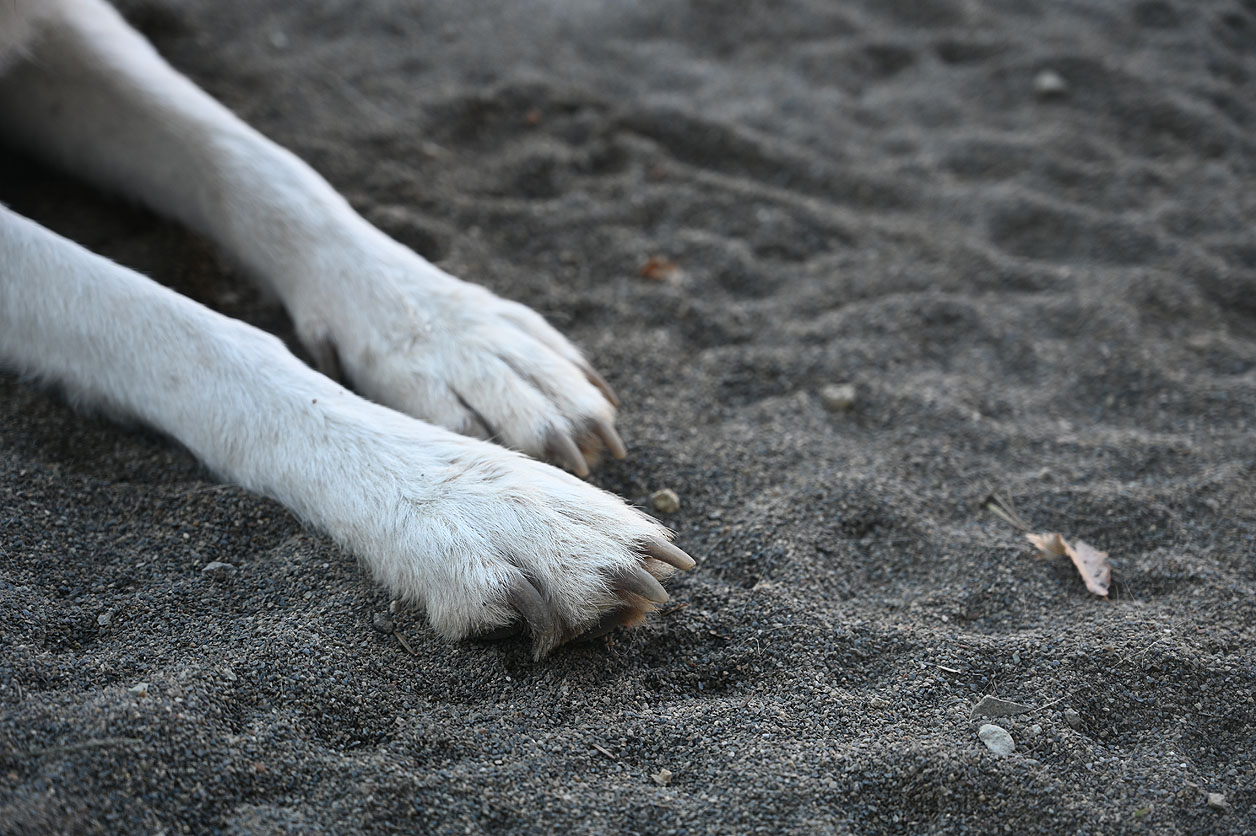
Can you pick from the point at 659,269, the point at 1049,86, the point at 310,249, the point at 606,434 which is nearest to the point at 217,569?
the point at 606,434

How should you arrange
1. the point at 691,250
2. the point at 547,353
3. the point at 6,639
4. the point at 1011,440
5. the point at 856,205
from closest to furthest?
the point at 6,639, the point at 547,353, the point at 1011,440, the point at 691,250, the point at 856,205

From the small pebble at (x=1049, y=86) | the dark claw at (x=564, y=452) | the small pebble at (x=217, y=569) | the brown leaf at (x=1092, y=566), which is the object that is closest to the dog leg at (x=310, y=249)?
the dark claw at (x=564, y=452)

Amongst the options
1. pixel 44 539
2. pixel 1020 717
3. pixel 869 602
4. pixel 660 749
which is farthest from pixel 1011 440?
pixel 44 539

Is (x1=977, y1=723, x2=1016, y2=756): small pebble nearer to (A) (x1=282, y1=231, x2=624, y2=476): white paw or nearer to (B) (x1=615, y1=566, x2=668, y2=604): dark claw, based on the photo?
(B) (x1=615, y1=566, x2=668, y2=604): dark claw

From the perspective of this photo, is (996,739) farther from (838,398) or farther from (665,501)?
(838,398)

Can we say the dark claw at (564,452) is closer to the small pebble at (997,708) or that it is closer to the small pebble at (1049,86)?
the small pebble at (997,708)

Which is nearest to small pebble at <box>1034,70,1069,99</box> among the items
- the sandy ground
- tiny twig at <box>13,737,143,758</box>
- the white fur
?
the sandy ground

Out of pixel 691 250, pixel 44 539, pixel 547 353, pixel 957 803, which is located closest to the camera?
pixel 957 803

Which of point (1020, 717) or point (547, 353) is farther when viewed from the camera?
point (547, 353)

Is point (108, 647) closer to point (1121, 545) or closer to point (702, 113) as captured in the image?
point (1121, 545)
